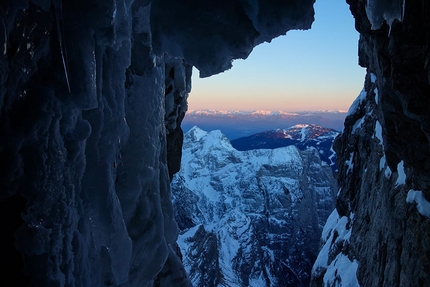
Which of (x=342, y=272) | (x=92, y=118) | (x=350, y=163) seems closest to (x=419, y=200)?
(x=92, y=118)

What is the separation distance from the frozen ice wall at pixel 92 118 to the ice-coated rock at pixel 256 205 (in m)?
57.4

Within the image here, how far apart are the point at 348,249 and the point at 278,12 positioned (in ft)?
46.2

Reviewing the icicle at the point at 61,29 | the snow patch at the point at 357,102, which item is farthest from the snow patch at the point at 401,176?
the snow patch at the point at 357,102

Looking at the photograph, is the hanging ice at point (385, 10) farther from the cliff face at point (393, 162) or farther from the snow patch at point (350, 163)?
the snow patch at point (350, 163)

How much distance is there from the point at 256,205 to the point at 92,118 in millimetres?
85229

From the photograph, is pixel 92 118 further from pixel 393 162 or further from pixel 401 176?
pixel 393 162

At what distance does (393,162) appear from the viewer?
9.91 metres

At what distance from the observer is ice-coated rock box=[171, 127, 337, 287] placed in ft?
229

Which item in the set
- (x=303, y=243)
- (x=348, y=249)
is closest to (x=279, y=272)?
(x=303, y=243)

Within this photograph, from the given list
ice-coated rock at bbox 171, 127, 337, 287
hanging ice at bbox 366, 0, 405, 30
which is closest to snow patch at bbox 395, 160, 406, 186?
hanging ice at bbox 366, 0, 405, 30

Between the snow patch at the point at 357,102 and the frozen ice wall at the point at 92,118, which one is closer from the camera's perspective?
the frozen ice wall at the point at 92,118

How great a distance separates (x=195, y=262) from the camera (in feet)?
162

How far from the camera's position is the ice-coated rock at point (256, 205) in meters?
69.7

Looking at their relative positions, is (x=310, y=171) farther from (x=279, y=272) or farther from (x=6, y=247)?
(x=6, y=247)
